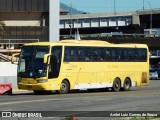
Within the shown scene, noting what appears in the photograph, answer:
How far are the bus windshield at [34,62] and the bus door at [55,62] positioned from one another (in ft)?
1.35

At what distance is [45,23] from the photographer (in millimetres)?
→ 55438

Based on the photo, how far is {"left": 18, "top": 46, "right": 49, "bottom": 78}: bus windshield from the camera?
30094 millimetres

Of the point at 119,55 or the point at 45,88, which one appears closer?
the point at 45,88

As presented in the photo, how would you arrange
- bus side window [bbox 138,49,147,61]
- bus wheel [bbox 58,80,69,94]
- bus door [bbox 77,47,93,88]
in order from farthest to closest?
bus side window [bbox 138,49,147,61], bus door [bbox 77,47,93,88], bus wheel [bbox 58,80,69,94]

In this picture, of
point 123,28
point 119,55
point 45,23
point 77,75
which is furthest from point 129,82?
point 123,28

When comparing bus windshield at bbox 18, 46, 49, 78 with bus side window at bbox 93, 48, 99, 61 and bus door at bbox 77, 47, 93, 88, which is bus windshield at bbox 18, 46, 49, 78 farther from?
bus side window at bbox 93, 48, 99, 61

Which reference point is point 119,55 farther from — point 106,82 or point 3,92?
point 3,92

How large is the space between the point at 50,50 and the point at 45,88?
2194 millimetres

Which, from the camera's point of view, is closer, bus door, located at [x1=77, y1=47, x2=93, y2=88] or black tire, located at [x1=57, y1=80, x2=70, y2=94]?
black tire, located at [x1=57, y1=80, x2=70, y2=94]

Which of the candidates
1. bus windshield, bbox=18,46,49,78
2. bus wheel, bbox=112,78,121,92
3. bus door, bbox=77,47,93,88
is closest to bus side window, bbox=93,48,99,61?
bus door, bbox=77,47,93,88

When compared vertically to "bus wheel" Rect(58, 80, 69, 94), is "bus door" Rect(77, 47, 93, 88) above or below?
above

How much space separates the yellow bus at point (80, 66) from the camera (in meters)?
30.2

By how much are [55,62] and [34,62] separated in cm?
125

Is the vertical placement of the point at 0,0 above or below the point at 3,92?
above
